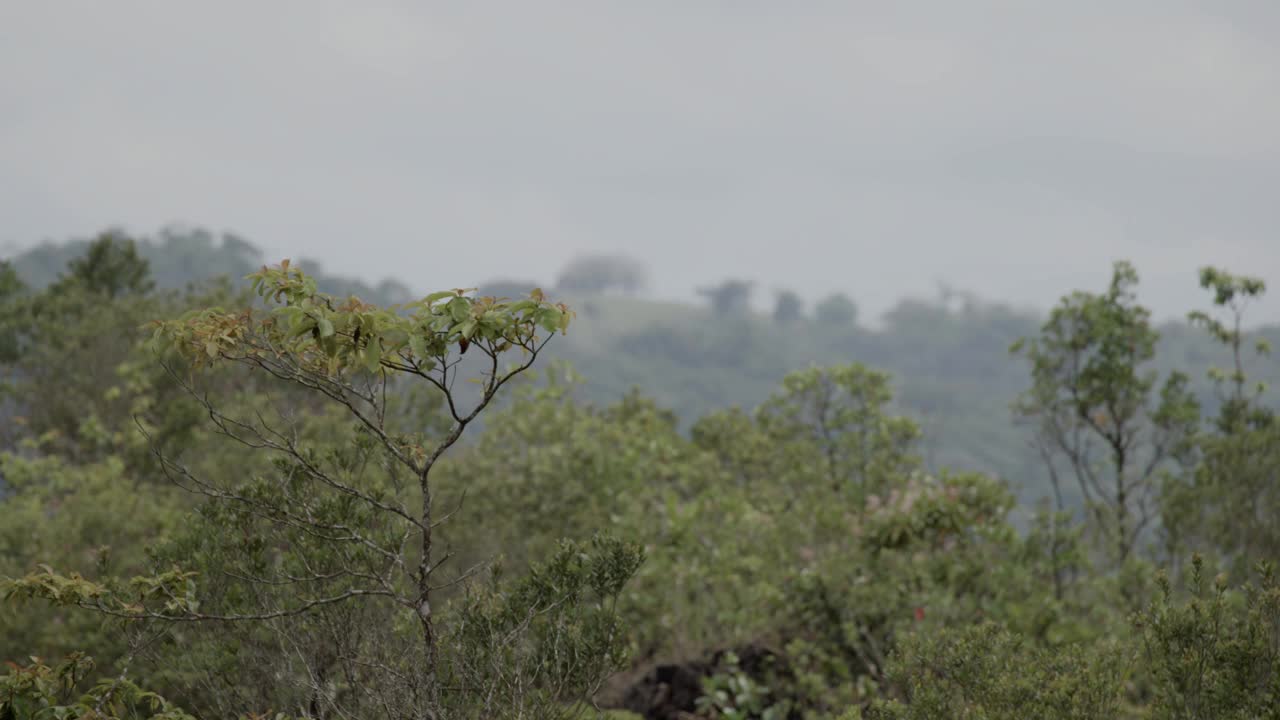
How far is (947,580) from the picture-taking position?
8.38 m

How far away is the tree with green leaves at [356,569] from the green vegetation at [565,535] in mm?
19

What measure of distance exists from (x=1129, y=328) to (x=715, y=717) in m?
7.22

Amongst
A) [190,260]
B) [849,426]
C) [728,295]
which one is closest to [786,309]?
[728,295]

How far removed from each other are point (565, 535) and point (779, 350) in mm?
131988

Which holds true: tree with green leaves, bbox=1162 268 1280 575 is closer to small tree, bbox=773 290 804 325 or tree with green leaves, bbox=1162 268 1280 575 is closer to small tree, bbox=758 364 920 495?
small tree, bbox=758 364 920 495

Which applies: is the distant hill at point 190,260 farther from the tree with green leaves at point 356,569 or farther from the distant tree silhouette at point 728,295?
the tree with green leaves at point 356,569

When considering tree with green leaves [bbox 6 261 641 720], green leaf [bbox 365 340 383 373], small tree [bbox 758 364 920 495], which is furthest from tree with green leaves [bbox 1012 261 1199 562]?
green leaf [bbox 365 340 383 373]

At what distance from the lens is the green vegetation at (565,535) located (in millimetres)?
4043

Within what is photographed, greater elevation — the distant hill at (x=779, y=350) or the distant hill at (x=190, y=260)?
the distant hill at (x=190, y=260)

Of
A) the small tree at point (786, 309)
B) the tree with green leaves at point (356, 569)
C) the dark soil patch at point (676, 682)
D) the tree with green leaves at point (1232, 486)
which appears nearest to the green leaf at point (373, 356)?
the tree with green leaves at point (356, 569)

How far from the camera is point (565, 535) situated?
26.3 ft

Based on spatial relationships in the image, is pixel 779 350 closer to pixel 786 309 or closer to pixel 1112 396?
pixel 786 309

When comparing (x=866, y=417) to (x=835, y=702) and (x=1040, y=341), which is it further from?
(x=835, y=702)

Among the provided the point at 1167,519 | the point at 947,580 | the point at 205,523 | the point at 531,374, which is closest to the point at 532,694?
the point at 205,523
